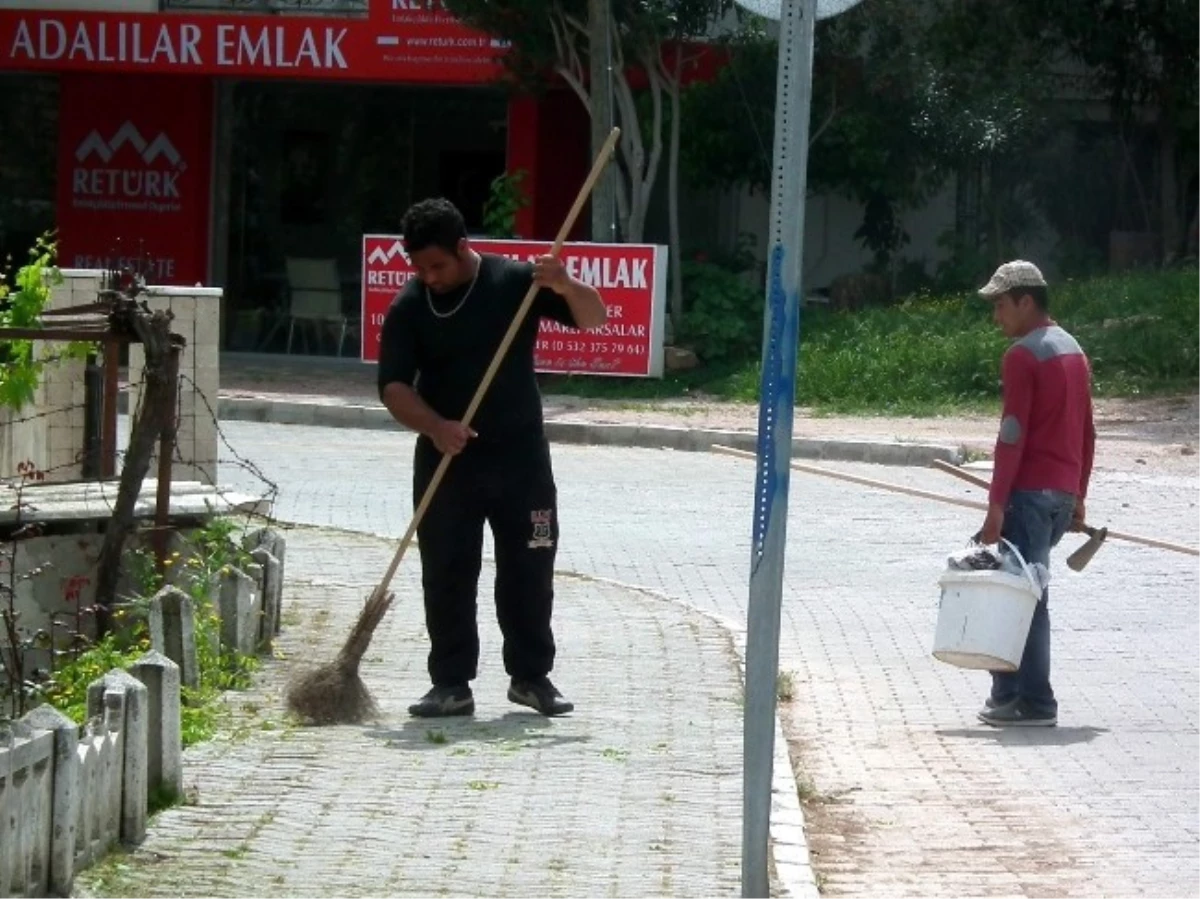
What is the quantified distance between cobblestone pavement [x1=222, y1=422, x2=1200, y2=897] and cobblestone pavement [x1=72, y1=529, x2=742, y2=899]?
446 mm

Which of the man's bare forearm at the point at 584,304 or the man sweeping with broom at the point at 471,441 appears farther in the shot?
the man sweeping with broom at the point at 471,441

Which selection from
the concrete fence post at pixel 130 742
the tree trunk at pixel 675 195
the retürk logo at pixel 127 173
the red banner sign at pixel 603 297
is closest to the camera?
the concrete fence post at pixel 130 742

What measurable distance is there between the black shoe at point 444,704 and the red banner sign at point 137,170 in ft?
62.0

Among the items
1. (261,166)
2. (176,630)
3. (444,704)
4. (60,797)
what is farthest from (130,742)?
(261,166)

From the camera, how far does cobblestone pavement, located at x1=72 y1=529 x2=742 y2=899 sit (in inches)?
229

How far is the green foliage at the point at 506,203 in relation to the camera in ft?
77.6

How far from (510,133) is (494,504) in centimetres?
1723

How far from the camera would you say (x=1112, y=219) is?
2698 cm

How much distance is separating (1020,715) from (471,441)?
2.43 metres

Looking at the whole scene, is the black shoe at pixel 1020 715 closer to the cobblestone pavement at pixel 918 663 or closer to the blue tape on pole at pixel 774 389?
the cobblestone pavement at pixel 918 663

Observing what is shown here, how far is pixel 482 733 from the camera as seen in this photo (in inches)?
301

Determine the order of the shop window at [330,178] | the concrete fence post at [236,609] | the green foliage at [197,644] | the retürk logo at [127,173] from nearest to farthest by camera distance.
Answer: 1. the green foliage at [197,644]
2. the concrete fence post at [236,609]
3. the shop window at [330,178]
4. the retürk logo at [127,173]

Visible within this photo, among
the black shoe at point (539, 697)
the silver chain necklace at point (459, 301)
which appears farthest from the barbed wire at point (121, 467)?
the black shoe at point (539, 697)

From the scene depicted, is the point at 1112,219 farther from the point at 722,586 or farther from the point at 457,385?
the point at 457,385
